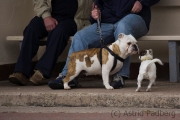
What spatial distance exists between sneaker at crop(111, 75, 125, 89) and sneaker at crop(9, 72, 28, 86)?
112 cm

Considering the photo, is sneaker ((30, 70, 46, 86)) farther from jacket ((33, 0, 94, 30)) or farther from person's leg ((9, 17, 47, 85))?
jacket ((33, 0, 94, 30))

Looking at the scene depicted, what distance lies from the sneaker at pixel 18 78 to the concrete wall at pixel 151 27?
2.32ft

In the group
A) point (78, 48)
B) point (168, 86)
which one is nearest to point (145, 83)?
point (168, 86)

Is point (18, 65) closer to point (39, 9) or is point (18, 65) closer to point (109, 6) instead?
point (39, 9)

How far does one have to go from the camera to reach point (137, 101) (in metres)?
5.69

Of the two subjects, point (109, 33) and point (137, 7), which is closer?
point (137, 7)

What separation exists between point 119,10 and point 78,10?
85 centimetres

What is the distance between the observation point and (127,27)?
20.5 ft

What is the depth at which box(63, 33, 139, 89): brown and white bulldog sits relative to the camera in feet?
19.7

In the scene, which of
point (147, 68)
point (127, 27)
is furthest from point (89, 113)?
point (127, 27)

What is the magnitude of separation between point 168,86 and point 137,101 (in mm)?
875

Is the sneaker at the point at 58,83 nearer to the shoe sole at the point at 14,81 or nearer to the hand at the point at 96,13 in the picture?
the shoe sole at the point at 14,81

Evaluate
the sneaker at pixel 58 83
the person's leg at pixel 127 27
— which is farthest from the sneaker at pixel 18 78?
the person's leg at pixel 127 27

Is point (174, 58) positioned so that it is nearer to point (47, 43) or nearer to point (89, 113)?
point (47, 43)
